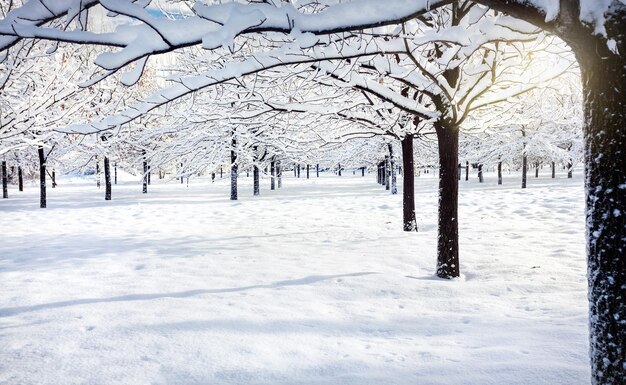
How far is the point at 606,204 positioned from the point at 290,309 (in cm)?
315

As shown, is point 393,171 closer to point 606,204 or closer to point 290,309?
point 290,309

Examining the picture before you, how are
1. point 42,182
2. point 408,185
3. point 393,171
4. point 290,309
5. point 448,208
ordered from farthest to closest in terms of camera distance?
point 393,171 < point 42,182 < point 408,185 < point 448,208 < point 290,309

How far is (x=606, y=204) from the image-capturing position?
6.94ft

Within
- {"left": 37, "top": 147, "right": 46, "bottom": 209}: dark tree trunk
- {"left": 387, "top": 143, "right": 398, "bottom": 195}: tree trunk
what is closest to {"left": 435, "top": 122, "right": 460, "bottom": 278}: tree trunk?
{"left": 387, "top": 143, "right": 398, "bottom": 195}: tree trunk

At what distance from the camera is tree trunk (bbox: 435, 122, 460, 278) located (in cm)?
573

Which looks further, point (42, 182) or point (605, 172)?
point (42, 182)

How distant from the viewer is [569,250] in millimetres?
7602

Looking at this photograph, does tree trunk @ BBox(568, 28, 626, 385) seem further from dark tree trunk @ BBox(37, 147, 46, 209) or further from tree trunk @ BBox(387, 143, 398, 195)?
tree trunk @ BBox(387, 143, 398, 195)

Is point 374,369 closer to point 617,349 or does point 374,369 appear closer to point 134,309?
point 617,349

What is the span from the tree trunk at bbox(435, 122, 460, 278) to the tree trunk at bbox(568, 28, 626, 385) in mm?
3522

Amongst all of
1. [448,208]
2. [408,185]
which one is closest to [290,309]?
[448,208]

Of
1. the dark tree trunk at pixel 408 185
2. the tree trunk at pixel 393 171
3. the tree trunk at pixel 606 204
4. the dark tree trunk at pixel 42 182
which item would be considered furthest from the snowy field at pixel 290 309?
the tree trunk at pixel 393 171

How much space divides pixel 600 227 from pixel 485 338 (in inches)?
68.6

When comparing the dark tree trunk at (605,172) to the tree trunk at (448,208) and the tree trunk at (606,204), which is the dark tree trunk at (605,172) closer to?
the tree trunk at (606,204)
